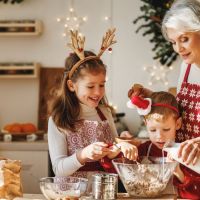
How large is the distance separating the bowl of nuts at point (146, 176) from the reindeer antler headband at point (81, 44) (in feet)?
1.88

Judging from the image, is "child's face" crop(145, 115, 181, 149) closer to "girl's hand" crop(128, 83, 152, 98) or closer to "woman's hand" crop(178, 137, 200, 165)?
"girl's hand" crop(128, 83, 152, 98)

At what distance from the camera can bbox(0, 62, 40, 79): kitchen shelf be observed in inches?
171

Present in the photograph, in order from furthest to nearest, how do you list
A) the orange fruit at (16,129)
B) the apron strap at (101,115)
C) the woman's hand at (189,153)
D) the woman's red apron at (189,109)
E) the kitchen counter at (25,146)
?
the orange fruit at (16,129) < the kitchen counter at (25,146) < the apron strap at (101,115) < the woman's red apron at (189,109) < the woman's hand at (189,153)

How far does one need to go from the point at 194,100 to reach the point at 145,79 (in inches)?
90.0

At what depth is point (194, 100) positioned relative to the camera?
7.14 feet

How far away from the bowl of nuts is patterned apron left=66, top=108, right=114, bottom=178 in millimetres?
375

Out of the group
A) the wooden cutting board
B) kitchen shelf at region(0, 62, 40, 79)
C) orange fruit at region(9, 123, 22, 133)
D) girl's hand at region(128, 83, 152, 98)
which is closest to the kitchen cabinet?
orange fruit at region(9, 123, 22, 133)

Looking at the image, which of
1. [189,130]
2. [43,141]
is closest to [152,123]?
[189,130]

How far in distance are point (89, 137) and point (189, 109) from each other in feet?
1.53

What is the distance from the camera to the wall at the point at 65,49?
4438mm

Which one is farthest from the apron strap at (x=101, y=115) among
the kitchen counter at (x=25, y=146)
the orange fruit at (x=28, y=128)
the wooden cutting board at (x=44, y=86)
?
the wooden cutting board at (x=44, y=86)

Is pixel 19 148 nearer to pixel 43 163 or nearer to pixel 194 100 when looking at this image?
pixel 43 163

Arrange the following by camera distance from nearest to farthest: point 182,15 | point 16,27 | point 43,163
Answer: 1. point 182,15
2. point 43,163
3. point 16,27

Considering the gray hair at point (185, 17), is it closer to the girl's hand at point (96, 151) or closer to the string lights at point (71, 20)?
the girl's hand at point (96, 151)
